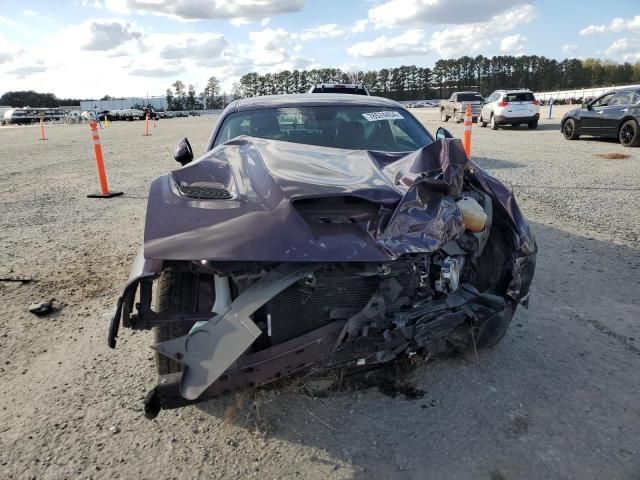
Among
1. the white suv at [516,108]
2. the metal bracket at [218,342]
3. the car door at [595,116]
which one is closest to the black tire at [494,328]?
the metal bracket at [218,342]

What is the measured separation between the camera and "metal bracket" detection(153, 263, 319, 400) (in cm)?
201

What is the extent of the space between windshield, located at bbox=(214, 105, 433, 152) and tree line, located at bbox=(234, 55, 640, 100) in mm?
89300

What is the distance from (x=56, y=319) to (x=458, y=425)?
10.0 ft

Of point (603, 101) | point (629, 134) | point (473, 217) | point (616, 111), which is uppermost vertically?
point (603, 101)

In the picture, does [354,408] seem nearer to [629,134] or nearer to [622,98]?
[629,134]

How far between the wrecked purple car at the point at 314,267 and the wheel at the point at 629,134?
11.6m

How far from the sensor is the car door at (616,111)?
1217 cm

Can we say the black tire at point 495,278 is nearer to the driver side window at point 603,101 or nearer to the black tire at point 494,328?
the black tire at point 494,328

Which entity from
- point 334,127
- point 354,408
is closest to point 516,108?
point 334,127

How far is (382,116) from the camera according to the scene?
4023 mm

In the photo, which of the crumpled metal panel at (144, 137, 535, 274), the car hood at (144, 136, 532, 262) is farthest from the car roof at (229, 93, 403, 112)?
the car hood at (144, 136, 532, 262)

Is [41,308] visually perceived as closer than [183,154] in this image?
No

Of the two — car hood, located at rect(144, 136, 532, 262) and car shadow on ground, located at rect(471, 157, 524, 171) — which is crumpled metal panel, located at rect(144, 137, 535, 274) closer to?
car hood, located at rect(144, 136, 532, 262)

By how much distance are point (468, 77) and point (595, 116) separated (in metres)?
109
